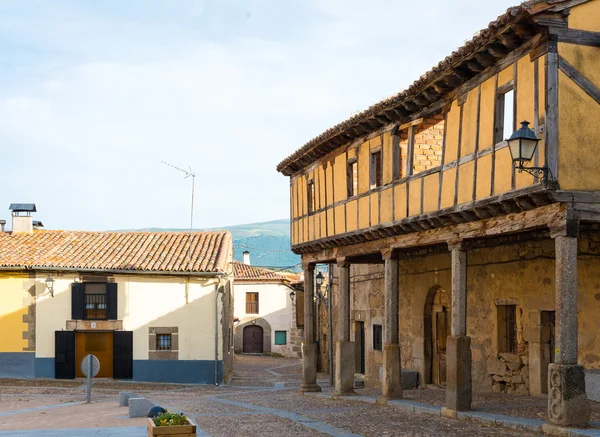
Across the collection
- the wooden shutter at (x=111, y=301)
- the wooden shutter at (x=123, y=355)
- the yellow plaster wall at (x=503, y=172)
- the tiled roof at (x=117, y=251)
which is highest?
the yellow plaster wall at (x=503, y=172)

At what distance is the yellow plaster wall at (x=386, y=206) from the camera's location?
55.7 feet

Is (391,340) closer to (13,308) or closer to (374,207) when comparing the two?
(374,207)

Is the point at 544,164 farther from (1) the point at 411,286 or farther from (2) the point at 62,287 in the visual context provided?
(2) the point at 62,287

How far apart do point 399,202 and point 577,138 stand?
18.5 ft

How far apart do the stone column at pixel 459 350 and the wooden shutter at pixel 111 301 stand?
16.7 meters

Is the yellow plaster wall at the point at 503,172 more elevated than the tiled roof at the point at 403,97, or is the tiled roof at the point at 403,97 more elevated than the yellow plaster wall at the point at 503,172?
the tiled roof at the point at 403,97

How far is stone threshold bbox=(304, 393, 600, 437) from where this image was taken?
418 inches

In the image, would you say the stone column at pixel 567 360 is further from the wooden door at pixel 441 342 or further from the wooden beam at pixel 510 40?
the wooden door at pixel 441 342

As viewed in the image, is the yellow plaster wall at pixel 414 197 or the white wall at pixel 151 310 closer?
the yellow plaster wall at pixel 414 197

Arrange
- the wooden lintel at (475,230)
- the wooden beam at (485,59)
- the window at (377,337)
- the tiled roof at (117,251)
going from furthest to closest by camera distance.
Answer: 1. the tiled roof at (117,251)
2. the window at (377,337)
3. the wooden beam at (485,59)
4. the wooden lintel at (475,230)

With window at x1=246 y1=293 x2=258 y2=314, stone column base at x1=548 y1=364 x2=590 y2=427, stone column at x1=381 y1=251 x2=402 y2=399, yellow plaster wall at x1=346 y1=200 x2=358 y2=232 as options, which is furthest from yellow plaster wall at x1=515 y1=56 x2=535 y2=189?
window at x1=246 y1=293 x2=258 y2=314

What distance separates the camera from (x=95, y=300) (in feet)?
93.5

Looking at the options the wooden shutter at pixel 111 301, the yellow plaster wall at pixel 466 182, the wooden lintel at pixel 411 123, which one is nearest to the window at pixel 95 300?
the wooden shutter at pixel 111 301

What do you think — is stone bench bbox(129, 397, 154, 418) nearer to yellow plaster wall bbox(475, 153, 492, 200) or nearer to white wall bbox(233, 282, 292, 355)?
yellow plaster wall bbox(475, 153, 492, 200)
